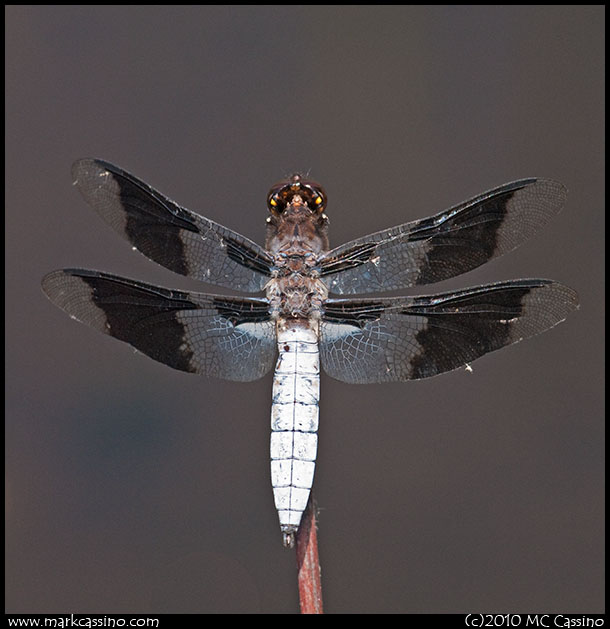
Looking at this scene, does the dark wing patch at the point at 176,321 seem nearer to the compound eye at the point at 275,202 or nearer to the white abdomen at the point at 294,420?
the white abdomen at the point at 294,420

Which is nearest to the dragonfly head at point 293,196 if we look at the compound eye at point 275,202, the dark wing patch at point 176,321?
the compound eye at point 275,202

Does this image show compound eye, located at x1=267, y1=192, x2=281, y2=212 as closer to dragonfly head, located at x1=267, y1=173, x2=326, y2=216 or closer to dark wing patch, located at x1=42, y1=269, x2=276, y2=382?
dragonfly head, located at x1=267, y1=173, x2=326, y2=216

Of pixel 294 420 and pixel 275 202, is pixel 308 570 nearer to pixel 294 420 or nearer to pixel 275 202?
pixel 294 420

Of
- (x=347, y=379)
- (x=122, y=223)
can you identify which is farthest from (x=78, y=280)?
(x=347, y=379)

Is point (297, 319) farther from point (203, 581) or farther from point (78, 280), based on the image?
point (203, 581)

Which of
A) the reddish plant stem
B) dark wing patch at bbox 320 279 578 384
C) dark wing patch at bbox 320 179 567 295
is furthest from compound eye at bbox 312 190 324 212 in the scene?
the reddish plant stem

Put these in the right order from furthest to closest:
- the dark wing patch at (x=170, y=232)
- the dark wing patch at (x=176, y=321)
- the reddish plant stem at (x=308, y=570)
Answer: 1. the dark wing patch at (x=170, y=232)
2. the dark wing patch at (x=176, y=321)
3. the reddish plant stem at (x=308, y=570)
